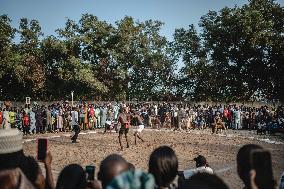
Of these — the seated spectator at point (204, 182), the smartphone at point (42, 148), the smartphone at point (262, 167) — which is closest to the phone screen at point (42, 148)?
the smartphone at point (42, 148)

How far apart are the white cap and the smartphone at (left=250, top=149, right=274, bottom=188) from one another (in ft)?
6.61

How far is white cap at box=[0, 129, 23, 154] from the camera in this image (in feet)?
9.62

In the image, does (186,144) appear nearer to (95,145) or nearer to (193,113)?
(95,145)

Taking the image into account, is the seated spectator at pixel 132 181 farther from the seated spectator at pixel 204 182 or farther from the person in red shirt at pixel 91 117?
the person in red shirt at pixel 91 117

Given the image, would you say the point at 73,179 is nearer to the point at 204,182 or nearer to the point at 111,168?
the point at 111,168

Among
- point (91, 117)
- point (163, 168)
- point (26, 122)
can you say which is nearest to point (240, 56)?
point (91, 117)

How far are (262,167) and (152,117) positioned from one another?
26561 millimetres

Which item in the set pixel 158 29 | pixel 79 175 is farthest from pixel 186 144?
pixel 158 29

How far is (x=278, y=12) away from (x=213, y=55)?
8914 millimetres

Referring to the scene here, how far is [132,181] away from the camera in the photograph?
1896 millimetres

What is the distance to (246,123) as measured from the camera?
90.7 ft

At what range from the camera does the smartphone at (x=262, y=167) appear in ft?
9.86

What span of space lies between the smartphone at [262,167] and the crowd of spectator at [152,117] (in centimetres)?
1921

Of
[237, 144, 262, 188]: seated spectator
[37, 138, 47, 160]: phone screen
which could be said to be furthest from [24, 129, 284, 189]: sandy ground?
[37, 138, 47, 160]: phone screen
